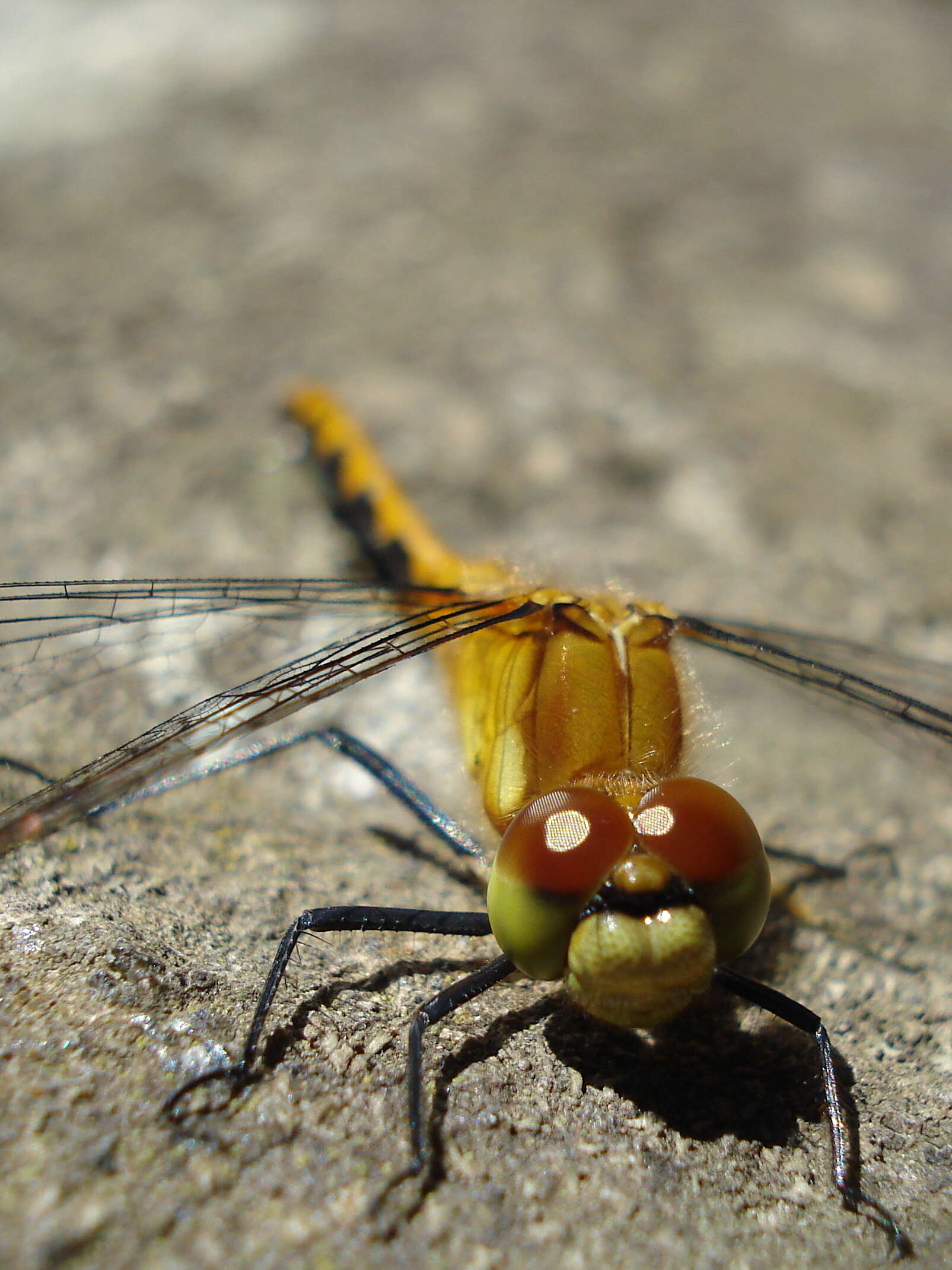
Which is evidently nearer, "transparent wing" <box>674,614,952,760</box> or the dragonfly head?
the dragonfly head

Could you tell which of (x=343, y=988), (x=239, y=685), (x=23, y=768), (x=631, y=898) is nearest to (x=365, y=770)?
(x=239, y=685)

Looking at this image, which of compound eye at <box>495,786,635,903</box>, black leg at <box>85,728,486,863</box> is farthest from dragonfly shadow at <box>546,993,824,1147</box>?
black leg at <box>85,728,486,863</box>

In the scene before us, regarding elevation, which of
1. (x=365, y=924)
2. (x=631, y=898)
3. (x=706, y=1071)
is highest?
(x=631, y=898)

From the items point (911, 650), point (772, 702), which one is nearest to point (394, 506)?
point (772, 702)

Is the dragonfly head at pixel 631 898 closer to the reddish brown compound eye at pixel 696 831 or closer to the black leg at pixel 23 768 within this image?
the reddish brown compound eye at pixel 696 831

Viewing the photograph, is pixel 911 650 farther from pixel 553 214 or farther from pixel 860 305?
pixel 553 214

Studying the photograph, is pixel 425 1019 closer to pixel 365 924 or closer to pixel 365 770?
pixel 365 924

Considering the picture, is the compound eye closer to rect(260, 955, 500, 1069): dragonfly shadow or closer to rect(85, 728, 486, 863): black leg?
rect(260, 955, 500, 1069): dragonfly shadow
